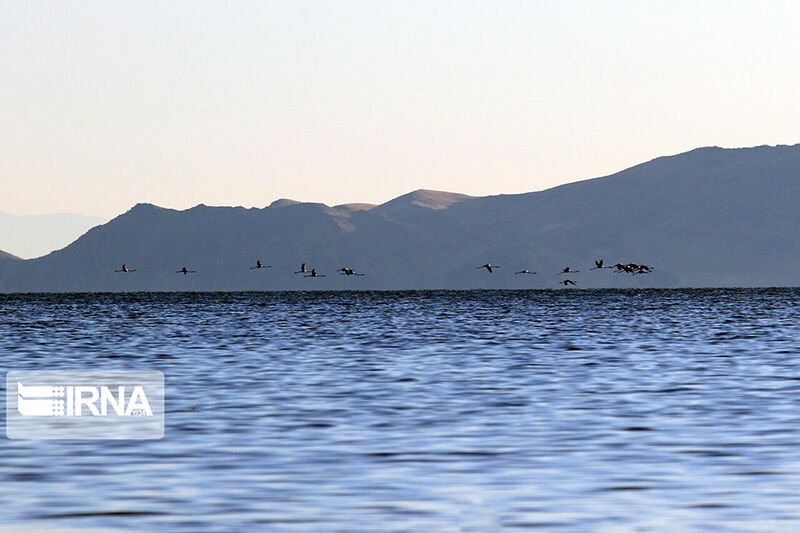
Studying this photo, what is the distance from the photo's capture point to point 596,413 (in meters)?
38.7

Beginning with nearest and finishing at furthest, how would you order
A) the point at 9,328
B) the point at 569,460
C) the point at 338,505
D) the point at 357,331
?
the point at 338,505 → the point at 569,460 → the point at 357,331 → the point at 9,328

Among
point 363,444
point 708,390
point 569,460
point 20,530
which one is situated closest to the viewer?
point 20,530

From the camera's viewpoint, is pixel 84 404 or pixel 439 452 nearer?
pixel 439 452

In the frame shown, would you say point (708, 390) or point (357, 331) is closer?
point (708, 390)

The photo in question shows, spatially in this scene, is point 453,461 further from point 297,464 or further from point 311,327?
point 311,327

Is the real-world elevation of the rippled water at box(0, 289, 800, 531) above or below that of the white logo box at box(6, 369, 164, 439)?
below

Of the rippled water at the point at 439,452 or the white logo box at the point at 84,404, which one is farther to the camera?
the white logo box at the point at 84,404

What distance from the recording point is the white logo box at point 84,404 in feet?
113

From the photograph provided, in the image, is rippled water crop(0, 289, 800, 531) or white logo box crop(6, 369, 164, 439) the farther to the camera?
white logo box crop(6, 369, 164, 439)

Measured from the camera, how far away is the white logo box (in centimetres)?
3431

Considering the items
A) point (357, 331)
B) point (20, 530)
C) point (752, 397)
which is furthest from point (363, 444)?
point (357, 331)

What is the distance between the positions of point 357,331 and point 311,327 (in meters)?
10.2

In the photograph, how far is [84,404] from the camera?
41.7 m

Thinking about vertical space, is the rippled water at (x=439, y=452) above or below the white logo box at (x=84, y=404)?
below
